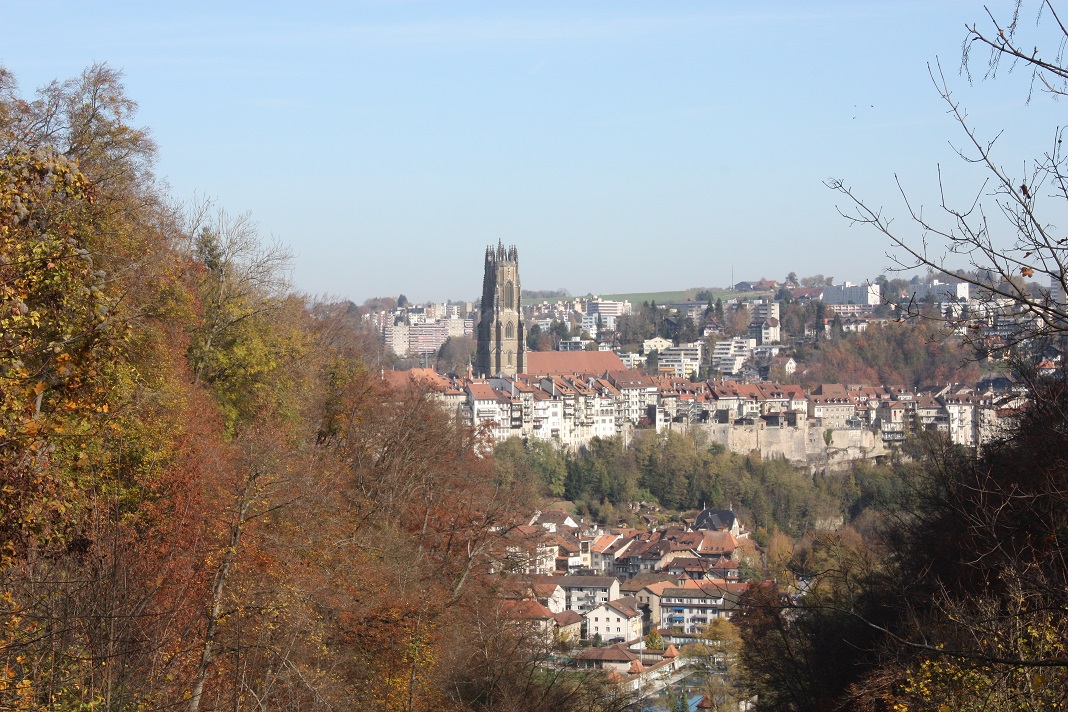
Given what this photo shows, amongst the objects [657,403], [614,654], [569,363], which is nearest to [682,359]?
[569,363]

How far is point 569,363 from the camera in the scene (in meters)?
99.9

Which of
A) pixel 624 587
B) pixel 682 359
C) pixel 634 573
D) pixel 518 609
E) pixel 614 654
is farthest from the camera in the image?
pixel 682 359

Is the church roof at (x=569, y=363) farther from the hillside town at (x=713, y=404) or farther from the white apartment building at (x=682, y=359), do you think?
the white apartment building at (x=682, y=359)

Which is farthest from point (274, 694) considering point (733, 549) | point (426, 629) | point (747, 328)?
point (747, 328)

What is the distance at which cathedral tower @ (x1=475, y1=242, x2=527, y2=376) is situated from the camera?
9094 cm

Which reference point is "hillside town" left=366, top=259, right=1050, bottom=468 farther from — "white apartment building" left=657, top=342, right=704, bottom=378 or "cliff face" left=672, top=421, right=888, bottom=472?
"white apartment building" left=657, top=342, right=704, bottom=378

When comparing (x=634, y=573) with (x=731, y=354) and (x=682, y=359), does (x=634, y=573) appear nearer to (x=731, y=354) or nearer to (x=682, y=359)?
(x=682, y=359)

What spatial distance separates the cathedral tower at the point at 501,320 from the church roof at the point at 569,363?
2.86 meters

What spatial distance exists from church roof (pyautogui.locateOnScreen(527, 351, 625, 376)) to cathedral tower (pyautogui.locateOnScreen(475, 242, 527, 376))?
9.37 feet

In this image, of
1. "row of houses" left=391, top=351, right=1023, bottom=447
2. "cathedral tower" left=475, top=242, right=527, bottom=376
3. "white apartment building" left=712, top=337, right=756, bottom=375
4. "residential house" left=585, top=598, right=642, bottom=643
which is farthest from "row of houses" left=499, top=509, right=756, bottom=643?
"white apartment building" left=712, top=337, right=756, bottom=375

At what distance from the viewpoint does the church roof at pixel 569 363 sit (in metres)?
97.3

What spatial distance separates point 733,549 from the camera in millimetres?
50000

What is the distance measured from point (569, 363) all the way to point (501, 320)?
9.46 m

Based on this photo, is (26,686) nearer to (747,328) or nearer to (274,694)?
(274,694)
